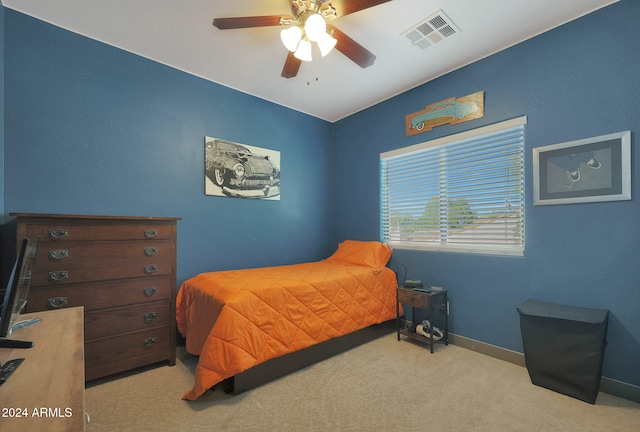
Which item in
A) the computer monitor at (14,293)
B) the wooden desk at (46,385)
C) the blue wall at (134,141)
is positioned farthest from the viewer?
the blue wall at (134,141)

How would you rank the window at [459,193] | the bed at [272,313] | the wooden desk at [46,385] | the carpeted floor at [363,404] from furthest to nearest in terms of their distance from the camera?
the window at [459,193]
the bed at [272,313]
the carpeted floor at [363,404]
the wooden desk at [46,385]

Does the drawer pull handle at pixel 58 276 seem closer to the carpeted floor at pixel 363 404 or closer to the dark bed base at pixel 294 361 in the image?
the carpeted floor at pixel 363 404

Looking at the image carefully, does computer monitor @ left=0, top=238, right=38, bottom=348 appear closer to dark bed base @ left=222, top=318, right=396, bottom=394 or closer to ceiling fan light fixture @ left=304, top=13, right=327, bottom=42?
dark bed base @ left=222, top=318, right=396, bottom=394

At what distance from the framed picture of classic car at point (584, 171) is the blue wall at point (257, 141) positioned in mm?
61

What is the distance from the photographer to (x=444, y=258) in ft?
9.14

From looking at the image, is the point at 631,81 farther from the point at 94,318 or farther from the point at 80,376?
the point at 94,318

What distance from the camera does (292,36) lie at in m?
1.81

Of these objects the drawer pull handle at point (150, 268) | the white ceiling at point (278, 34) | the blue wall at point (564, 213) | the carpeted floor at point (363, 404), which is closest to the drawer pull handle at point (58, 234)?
the drawer pull handle at point (150, 268)

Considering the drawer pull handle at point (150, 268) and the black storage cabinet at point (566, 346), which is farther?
the drawer pull handle at point (150, 268)

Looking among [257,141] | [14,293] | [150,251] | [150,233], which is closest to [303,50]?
[257,141]

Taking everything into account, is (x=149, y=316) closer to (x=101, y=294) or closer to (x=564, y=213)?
(x=101, y=294)

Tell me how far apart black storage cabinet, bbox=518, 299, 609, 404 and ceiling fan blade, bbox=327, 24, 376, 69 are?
225cm

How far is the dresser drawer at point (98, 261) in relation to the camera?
178 centimetres

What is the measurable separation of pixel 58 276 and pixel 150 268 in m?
0.52
